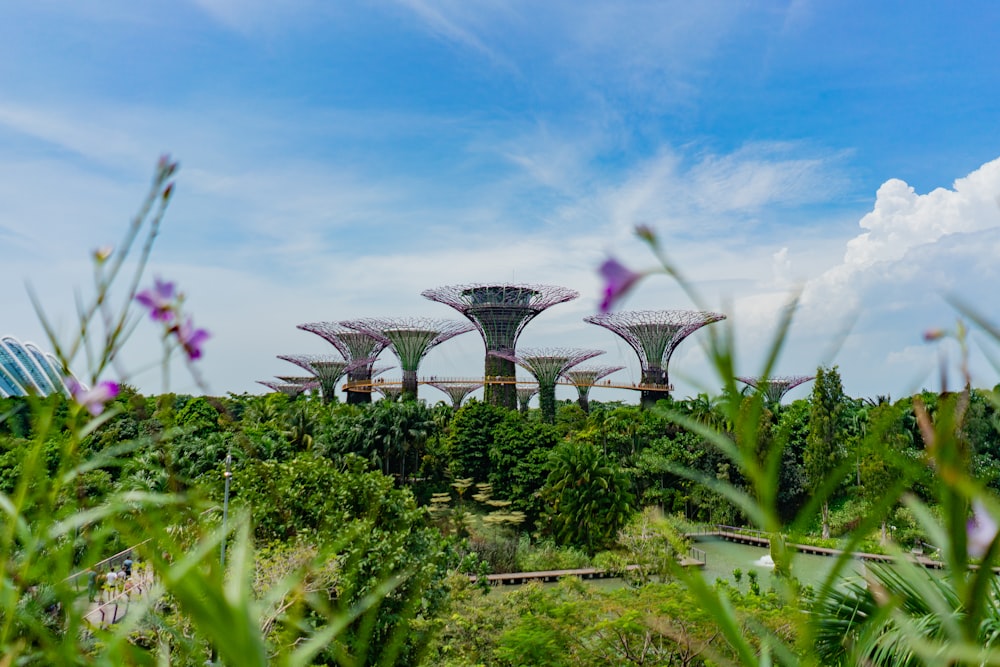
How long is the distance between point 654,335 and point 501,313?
22.9ft

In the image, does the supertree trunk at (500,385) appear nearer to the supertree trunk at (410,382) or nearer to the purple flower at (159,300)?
the supertree trunk at (410,382)

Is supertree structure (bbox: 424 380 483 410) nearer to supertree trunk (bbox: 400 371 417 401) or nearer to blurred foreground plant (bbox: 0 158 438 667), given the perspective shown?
supertree trunk (bbox: 400 371 417 401)

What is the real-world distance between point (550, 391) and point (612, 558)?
45.5ft

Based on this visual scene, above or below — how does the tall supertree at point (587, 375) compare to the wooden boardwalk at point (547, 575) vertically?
above

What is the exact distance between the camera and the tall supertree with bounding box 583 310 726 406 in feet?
95.8

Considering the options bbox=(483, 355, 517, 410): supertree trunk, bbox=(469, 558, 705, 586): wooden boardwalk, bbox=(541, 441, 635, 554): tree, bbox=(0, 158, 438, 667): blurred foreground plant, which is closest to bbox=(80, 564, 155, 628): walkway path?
bbox=(0, 158, 438, 667): blurred foreground plant

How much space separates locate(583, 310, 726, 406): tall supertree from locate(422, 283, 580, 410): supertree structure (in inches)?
121

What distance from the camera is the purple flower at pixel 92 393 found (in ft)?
2.65

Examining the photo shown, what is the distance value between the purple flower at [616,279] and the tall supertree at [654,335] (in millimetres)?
28836

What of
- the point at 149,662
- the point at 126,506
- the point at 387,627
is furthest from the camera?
the point at 387,627

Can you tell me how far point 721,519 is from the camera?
22578 millimetres

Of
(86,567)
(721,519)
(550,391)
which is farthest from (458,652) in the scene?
(550,391)

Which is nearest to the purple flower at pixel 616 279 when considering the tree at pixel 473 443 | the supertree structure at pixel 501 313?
the tree at pixel 473 443

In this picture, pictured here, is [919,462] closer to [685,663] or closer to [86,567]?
[86,567]
